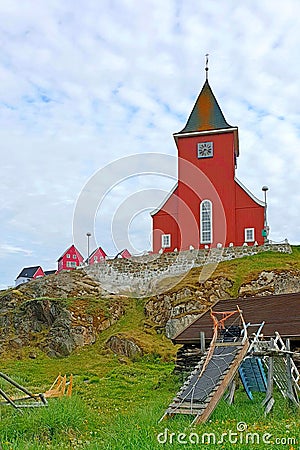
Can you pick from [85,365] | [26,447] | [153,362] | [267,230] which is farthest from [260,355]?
[267,230]

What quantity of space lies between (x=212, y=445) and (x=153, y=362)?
39.1 feet

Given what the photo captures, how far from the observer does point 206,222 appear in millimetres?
31250

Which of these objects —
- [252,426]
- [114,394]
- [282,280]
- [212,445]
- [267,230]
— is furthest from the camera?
[267,230]

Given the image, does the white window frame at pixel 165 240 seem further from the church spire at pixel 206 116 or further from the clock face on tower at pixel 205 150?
the church spire at pixel 206 116

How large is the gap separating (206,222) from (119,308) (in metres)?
9.36

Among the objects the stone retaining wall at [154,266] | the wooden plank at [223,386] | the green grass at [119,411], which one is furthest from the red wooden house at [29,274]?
the wooden plank at [223,386]

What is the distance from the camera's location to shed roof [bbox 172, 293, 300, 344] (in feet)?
39.7

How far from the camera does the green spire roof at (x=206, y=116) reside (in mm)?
32094

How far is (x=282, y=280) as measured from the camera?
23.2 m

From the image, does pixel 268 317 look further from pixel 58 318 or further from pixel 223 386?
pixel 58 318

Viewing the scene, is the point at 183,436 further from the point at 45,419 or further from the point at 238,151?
the point at 238,151

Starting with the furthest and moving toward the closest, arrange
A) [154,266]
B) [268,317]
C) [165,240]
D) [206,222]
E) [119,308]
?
[165,240] → [206,222] → [154,266] → [119,308] → [268,317]

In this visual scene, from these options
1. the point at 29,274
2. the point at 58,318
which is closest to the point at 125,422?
the point at 58,318

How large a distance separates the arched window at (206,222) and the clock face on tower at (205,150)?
2785 millimetres
